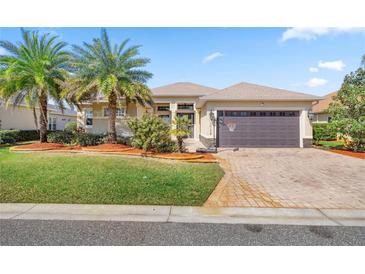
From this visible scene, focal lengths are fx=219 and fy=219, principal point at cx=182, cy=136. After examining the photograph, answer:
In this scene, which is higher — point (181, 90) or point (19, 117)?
point (181, 90)

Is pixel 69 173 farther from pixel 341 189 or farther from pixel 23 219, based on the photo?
pixel 341 189

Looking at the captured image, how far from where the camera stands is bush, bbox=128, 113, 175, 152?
396 inches

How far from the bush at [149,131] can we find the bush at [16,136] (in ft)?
32.3

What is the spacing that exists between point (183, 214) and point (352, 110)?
1404cm

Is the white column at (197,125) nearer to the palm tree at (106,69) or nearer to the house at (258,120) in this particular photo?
the house at (258,120)

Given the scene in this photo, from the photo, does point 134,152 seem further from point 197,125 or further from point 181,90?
point 181,90

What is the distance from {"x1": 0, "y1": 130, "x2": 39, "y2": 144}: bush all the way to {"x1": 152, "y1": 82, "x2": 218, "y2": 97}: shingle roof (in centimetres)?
1054

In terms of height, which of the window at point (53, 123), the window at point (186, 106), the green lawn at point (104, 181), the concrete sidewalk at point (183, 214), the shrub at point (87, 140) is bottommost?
the concrete sidewalk at point (183, 214)

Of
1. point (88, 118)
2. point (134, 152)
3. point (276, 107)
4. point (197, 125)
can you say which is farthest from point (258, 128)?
point (88, 118)

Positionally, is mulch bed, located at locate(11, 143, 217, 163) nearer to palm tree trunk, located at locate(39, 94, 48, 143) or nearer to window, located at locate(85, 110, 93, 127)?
palm tree trunk, located at locate(39, 94, 48, 143)

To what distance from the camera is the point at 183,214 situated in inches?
180

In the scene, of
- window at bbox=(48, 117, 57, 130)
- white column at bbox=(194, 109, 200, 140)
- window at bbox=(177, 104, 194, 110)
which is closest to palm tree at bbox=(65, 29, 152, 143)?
window at bbox=(177, 104, 194, 110)

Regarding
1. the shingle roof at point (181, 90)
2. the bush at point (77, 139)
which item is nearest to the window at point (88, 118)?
the bush at point (77, 139)

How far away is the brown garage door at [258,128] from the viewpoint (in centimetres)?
1459
